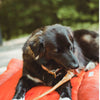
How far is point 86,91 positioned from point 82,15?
6915mm

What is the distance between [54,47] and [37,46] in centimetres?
20

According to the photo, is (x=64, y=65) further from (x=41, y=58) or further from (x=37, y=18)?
(x=37, y=18)

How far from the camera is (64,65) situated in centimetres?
202

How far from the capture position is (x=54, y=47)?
200 cm

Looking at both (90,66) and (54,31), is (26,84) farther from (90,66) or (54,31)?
(90,66)

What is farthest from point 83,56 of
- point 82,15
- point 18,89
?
point 82,15

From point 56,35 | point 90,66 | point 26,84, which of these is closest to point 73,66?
point 56,35

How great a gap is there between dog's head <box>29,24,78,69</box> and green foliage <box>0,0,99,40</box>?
5.81 meters

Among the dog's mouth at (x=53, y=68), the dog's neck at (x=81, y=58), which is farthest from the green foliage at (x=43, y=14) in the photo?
the dog's mouth at (x=53, y=68)

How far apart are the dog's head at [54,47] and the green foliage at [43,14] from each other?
581cm

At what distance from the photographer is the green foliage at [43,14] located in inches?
322

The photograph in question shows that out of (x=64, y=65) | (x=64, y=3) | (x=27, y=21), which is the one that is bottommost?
(x=27, y=21)

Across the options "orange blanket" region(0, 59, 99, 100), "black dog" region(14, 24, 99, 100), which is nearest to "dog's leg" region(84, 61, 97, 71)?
"orange blanket" region(0, 59, 99, 100)

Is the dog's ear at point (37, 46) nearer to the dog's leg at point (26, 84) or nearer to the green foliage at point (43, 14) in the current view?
the dog's leg at point (26, 84)
